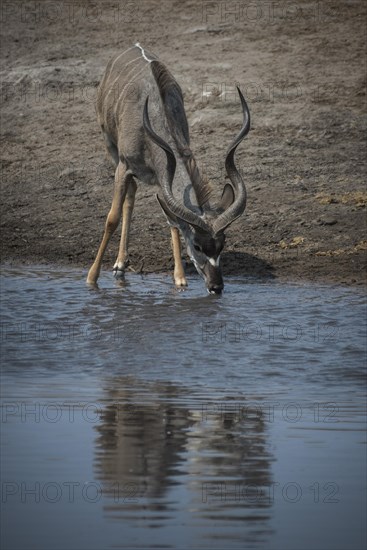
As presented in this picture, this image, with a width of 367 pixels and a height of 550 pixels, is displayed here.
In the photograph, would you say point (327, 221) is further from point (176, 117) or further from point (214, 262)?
point (214, 262)

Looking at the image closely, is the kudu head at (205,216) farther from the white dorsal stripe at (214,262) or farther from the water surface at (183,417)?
the water surface at (183,417)

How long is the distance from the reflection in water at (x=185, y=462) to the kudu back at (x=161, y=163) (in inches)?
112

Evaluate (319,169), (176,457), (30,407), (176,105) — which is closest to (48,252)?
(176,105)

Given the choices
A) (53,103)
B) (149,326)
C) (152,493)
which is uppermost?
(152,493)

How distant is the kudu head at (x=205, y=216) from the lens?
29.5ft

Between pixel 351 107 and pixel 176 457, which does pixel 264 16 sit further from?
pixel 176 457

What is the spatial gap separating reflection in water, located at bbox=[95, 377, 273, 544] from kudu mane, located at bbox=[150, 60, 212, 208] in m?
3.31

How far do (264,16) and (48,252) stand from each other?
5553 mm

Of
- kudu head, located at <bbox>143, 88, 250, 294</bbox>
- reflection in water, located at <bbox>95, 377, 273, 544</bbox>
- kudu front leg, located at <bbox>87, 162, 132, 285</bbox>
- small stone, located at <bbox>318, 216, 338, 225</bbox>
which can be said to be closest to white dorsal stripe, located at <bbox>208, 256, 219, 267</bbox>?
kudu head, located at <bbox>143, 88, 250, 294</bbox>

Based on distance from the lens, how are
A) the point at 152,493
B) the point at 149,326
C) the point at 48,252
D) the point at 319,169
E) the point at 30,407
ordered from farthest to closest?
the point at 319,169 → the point at 48,252 → the point at 149,326 → the point at 30,407 → the point at 152,493

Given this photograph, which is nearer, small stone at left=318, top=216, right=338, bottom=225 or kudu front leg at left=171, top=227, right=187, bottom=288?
kudu front leg at left=171, top=227, right=187, bottom=288

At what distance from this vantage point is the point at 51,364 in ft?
22.9

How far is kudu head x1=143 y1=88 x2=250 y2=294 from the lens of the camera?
899cm

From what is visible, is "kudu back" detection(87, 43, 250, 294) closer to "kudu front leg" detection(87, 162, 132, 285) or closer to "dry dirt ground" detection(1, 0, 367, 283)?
"kudu front leg" detection(87, 162, 132, 285)
